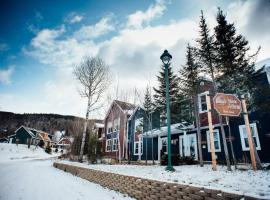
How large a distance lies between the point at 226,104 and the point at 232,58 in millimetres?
4221

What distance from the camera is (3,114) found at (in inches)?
3947

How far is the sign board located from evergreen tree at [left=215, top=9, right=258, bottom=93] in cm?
250

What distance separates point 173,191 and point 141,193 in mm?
1628

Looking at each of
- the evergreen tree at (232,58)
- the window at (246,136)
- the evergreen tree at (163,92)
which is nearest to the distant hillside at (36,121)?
the evergreen tree at (163,92)

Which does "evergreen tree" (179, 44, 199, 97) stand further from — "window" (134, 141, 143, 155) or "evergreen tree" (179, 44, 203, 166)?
"window" (134, 141, 143, 155)

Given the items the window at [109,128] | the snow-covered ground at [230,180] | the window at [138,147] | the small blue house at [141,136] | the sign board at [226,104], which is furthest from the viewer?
the window at [109,128]

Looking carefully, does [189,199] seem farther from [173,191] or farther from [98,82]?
[98,82]

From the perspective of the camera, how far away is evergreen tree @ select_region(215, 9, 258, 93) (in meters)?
10.8

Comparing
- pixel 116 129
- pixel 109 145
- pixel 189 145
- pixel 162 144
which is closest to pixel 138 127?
pixel 162 144

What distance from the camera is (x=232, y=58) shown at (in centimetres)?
1095

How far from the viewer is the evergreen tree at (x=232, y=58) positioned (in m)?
10.8

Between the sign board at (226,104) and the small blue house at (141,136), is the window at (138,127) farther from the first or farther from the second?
the sign board at (226,104)

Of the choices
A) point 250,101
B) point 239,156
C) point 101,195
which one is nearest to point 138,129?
point 239,156

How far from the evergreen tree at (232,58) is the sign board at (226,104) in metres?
2.50
